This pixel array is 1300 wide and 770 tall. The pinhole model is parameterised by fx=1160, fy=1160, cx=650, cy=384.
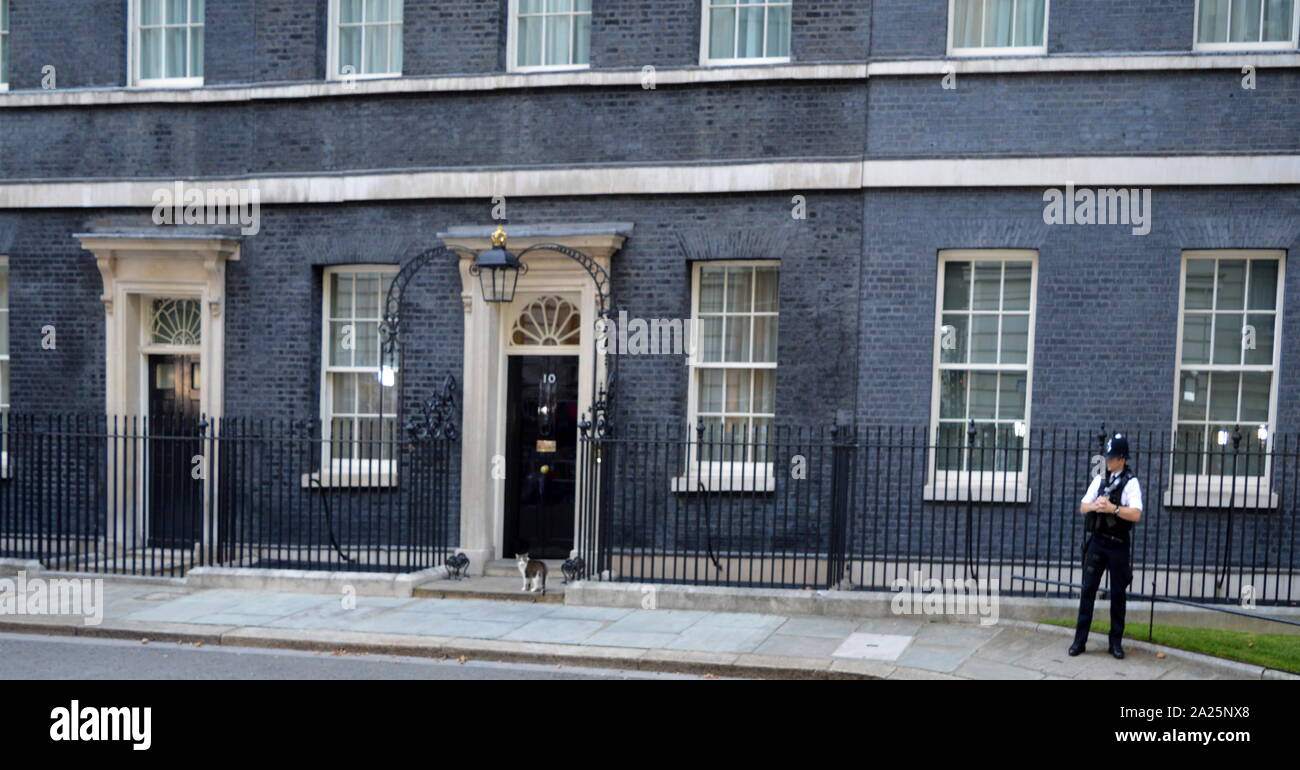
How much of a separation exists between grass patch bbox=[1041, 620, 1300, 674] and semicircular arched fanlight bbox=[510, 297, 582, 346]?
5919 mm

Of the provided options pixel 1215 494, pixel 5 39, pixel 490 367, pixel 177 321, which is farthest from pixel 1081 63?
pixel 5 39

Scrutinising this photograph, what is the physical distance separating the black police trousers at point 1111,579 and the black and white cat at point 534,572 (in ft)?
16.6

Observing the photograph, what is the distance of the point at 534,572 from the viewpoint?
38.0 feet

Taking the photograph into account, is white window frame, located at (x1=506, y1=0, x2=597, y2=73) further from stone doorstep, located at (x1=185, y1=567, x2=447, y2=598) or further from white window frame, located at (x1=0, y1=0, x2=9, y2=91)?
white window frame, located at (x1=0, y1=0, x2=9, y2=91)

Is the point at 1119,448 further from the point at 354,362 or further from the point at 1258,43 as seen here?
the point at 354,362


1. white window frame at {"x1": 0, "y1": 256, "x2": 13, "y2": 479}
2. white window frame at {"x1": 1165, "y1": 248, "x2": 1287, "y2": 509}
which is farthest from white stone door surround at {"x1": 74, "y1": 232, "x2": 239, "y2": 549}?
white window frame at {"x1": 1165, "y1": 248, "x2": 1287, "y2": 509}

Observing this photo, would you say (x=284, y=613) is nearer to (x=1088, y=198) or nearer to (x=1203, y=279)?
(x=1088, y=198)

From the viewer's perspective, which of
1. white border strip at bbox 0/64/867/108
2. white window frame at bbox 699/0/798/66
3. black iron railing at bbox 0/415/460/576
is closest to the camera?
white border strip at bbox 0/64/867/108

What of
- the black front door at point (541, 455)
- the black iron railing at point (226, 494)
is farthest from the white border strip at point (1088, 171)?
the black iron railing at point (226, 494)

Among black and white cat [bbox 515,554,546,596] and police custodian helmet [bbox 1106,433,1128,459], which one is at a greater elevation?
police custodian helmet [bbox 1106,433,1128,459]

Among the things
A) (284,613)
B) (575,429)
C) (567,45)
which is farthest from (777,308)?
(284,613)

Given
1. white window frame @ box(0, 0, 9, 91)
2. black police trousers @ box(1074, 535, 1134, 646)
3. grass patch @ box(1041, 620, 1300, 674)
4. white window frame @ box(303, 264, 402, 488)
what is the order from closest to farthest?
grass patch @ box(1041, 620, 1300, 674) < black police trousers @ box(1074, 535, 1134, 646) < white window frame @ box(303, 264, 402, 488) < white window frame @ box(0, 0, 9, 91)

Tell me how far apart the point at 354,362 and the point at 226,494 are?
82.6 inches

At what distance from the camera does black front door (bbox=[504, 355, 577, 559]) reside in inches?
516
